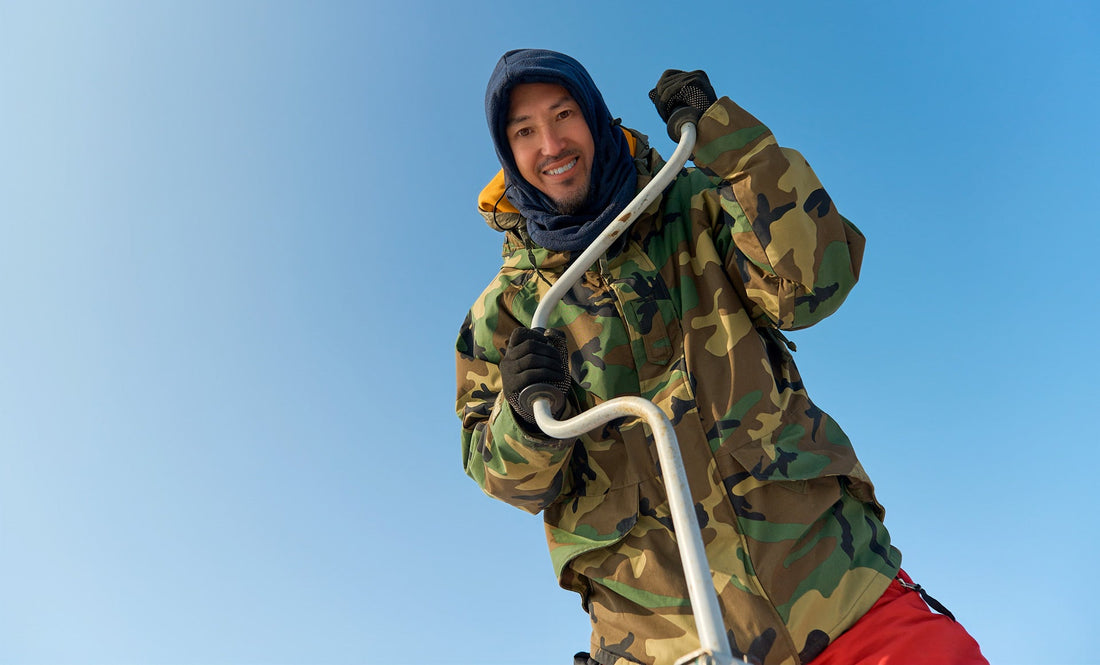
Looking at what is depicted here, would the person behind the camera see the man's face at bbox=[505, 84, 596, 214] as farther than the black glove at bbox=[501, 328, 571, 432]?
Yes

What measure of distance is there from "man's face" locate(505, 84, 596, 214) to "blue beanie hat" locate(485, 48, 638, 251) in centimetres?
4

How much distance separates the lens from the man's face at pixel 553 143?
4078 mm

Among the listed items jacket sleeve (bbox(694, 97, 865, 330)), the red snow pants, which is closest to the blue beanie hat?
jacket sleeve (bbox(694, 97, 865, 330))

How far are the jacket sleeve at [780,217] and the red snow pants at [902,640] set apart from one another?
4.22ft

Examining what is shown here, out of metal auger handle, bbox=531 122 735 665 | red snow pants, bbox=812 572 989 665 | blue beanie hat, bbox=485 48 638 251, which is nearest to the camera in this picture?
metal auger handle, bbox=531 122 735 665

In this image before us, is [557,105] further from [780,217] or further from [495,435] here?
[495,435]

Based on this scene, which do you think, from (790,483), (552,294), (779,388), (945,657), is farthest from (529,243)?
(945,657)

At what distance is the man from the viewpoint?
337cm

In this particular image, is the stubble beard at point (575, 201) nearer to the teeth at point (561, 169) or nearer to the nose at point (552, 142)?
the teeth at point (561, 169)

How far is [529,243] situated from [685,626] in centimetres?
200

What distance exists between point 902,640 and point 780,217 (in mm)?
1809

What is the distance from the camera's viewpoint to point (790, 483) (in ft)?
11.5

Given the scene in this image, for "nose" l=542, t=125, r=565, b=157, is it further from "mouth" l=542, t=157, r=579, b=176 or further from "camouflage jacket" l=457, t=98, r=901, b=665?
"camouflage jacket" l=457, t=98, r=901, b=665

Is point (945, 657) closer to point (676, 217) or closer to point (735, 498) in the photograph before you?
point (735, 498)
